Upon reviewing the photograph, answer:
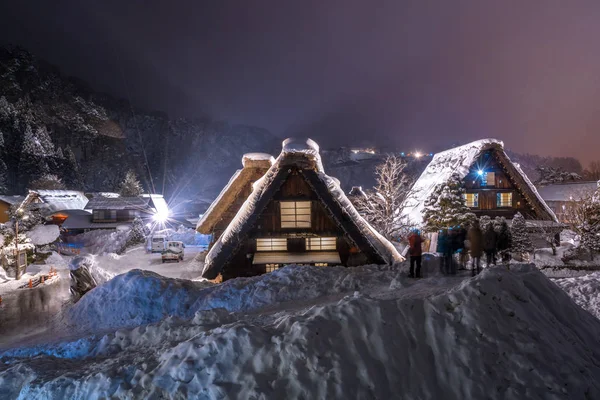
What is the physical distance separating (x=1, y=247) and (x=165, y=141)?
84.0 m

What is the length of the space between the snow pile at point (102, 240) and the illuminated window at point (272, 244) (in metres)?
25.6

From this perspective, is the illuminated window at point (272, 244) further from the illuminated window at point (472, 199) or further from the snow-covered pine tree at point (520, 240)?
the illuminated window at point (472, 199)

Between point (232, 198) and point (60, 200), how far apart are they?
40.9m

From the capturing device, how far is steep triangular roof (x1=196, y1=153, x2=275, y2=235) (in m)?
16.8

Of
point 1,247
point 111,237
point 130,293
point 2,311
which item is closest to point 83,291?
point 2,311

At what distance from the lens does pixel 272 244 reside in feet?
43.1

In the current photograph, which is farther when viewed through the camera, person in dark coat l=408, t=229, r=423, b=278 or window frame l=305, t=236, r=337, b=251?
window frame l=305, t=236, r=337, b=251

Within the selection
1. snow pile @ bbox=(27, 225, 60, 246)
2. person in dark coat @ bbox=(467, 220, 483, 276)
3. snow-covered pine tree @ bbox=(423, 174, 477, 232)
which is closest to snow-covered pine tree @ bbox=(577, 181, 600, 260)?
snow-covered pine tree @ bbox=(423, 174, 477, 232)

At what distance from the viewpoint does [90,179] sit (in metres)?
71.2

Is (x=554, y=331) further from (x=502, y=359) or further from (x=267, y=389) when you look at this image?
(x=267, y=389)

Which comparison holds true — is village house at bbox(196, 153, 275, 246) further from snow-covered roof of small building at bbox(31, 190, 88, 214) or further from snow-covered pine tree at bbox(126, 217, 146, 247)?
snow-covered roof of small building at bbox(31, 190, 88, 214)

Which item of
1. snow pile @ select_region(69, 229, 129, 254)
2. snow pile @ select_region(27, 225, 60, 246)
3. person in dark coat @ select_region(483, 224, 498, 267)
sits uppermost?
person in dark coat @ select_region(483, 224, 498, 267)

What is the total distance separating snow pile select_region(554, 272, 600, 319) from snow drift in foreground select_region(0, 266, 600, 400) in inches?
168

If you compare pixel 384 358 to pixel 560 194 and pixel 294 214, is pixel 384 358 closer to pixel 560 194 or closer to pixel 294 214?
pixel 294 214
